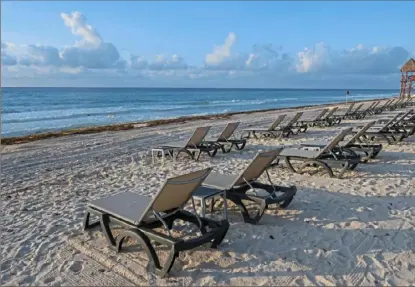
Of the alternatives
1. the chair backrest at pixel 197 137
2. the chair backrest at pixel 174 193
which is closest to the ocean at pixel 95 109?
the chair backrest at pixel 197 137

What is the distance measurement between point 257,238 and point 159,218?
1.16 meters

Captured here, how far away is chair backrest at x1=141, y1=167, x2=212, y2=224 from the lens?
3.26m

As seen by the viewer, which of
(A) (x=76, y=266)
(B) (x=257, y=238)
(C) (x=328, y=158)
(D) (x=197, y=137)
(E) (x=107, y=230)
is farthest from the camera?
(D) (x=197, y=137)

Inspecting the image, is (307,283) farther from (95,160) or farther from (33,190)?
(95,160)

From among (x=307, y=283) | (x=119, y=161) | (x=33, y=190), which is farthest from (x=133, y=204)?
(x=119, y=161)

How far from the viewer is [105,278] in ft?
10.3

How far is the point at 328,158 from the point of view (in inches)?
265

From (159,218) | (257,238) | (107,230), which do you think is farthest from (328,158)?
(107,230)

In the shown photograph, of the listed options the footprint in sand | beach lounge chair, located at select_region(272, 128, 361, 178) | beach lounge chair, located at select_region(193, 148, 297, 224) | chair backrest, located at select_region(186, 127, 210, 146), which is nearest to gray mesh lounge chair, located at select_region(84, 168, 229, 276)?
the footprint in sand

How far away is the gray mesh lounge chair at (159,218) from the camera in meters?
3.20

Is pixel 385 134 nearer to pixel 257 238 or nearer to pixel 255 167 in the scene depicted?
pixel 255 167

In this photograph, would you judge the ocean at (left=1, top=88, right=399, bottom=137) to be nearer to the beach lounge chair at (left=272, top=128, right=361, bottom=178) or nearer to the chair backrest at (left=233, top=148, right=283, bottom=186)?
the beach lounge chair at (left=272, top=128, right=361, bottom=178)

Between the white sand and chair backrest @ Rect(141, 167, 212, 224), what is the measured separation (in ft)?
1.65

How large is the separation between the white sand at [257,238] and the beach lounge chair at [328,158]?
212 mm
